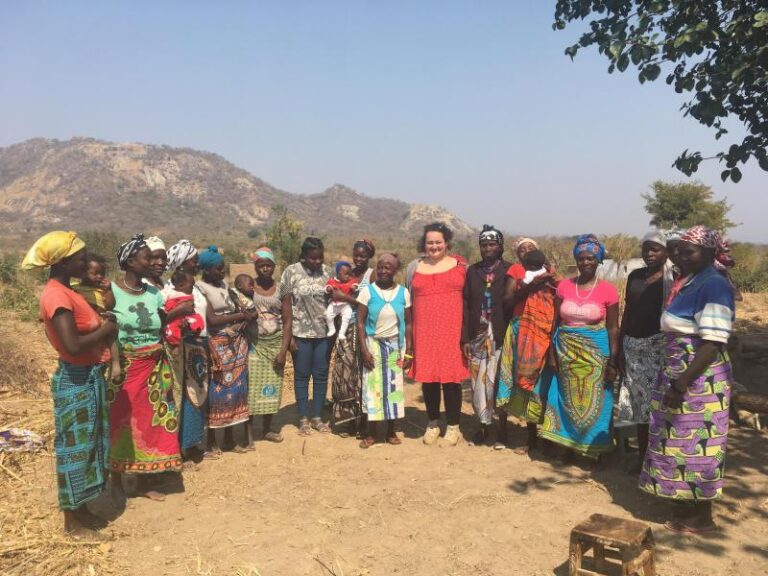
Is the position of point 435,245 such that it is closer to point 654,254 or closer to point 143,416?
Result: point 654,254

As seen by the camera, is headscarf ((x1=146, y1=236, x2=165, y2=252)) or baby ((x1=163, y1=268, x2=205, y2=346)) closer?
headscarf ((x1=146, y1=236, x2=165, y2=252))

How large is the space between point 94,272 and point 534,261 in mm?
3224

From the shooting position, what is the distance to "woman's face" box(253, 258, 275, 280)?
200 inches

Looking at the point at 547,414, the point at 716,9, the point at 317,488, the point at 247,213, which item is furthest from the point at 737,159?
the point at 247,213

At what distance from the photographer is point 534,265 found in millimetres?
4828

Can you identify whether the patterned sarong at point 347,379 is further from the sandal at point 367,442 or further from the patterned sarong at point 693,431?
the patterned sarong at point 693,431

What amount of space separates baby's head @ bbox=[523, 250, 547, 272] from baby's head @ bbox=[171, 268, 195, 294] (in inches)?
105

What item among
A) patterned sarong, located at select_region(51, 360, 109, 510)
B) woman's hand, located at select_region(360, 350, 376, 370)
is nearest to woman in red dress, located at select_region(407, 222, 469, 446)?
woman's hand, located at select_region(360, 350, 376, 370)

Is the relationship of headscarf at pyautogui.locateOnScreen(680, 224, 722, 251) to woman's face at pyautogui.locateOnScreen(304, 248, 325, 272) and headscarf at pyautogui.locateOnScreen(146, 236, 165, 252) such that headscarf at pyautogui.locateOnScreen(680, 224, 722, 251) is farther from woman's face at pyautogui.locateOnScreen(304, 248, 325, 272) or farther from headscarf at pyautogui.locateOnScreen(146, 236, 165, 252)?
headscarf at pyautogui.locateOnScreen(146, 236, 165, 252)

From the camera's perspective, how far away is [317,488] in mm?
4488

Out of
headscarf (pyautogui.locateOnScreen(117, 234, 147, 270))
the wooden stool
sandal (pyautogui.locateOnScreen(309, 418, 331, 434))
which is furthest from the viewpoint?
sandal (pyautogui.locateOnScreen(309, 418, 331, 434))

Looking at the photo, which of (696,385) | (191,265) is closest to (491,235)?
(696,385)

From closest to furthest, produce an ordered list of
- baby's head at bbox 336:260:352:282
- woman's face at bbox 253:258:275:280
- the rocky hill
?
woman's face at bbox 253:258:275:280 → baby's head at bbox 336:260:352:282 → the rocky hill

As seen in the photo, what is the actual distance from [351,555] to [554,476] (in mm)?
Answer: 1872
